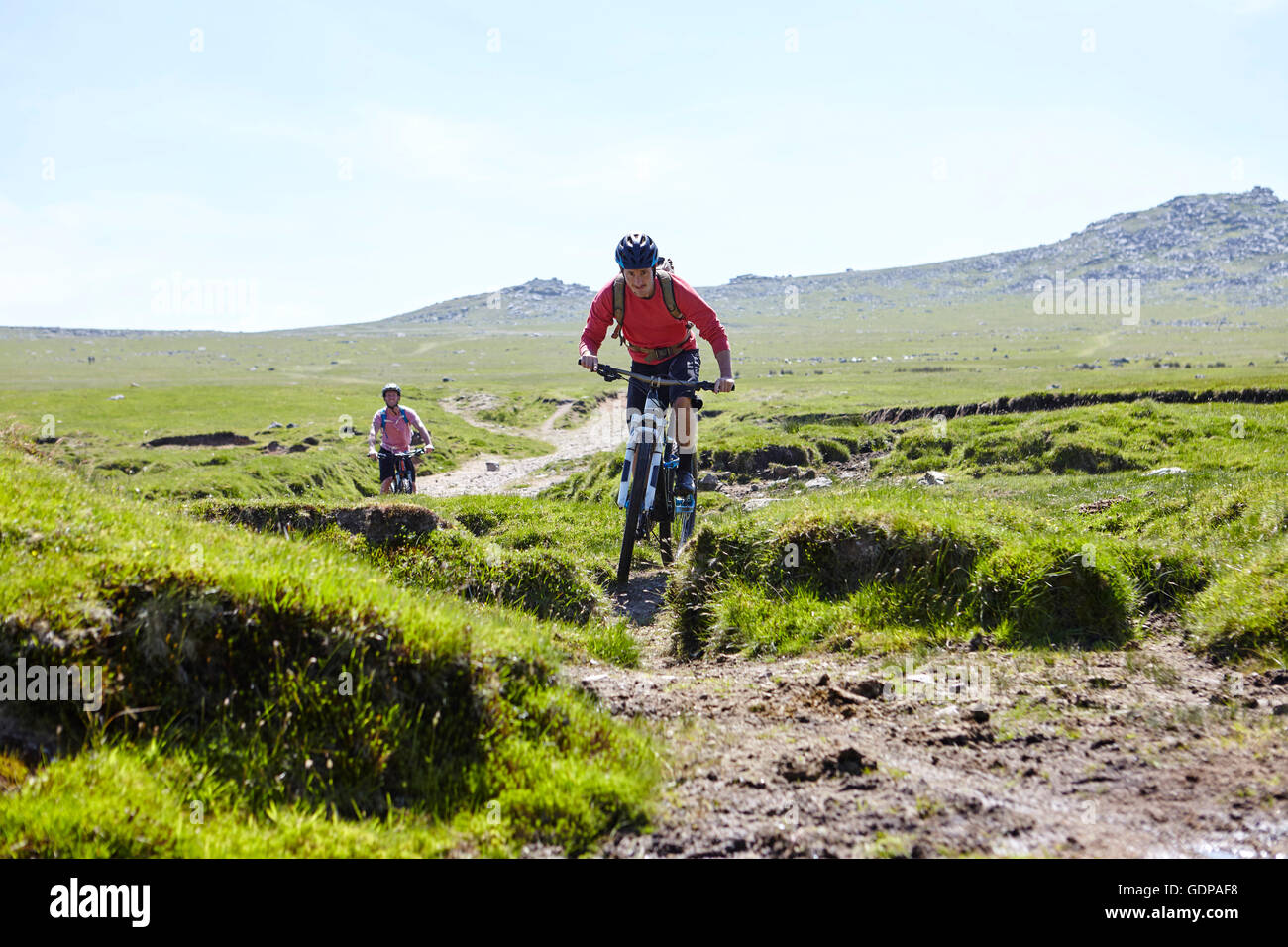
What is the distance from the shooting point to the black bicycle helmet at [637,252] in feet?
31.7

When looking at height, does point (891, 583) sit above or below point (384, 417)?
below

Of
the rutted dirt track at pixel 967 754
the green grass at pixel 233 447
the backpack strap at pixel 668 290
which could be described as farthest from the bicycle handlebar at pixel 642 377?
the green grass at pixel 233 447

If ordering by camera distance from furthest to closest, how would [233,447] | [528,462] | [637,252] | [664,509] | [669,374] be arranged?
[528,462], [233,447], [664,509], [669,374], [637,252]

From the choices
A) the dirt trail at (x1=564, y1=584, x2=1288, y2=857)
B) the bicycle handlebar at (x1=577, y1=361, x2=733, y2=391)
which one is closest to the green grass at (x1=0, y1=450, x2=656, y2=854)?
the dirt trail at (x1=564, y1=584, x2=1288, y2=857)

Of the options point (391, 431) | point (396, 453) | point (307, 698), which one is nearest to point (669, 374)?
point (307, 698)

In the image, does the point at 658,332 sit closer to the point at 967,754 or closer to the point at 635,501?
the point at 635,501

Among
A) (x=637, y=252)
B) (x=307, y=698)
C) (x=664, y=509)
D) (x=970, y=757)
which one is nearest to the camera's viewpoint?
(x=307, y=698)

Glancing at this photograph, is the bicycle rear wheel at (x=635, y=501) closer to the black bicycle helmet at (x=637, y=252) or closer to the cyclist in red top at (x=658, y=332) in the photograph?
the cyclist in red top at (x=658, y=332)

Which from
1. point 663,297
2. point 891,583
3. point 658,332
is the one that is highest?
point 663,297

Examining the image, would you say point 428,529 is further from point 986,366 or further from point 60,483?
point 986,366

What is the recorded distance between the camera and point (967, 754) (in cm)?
481

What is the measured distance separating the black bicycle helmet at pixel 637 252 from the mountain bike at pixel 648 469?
4.42 feet

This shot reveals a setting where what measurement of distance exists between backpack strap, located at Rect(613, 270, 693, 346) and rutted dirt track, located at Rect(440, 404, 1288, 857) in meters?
5.14

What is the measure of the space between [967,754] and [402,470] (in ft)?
50.8
